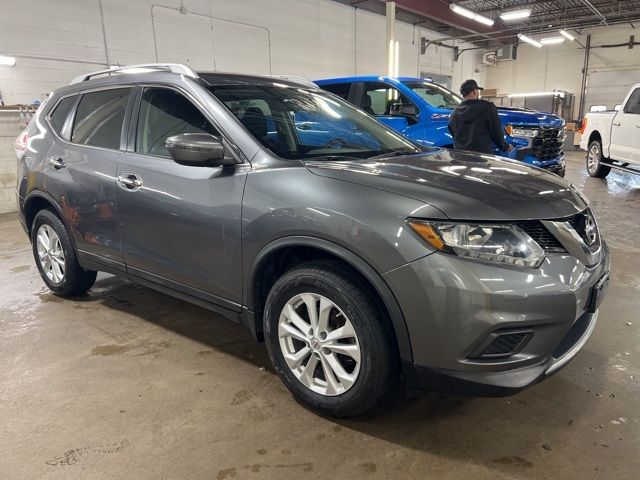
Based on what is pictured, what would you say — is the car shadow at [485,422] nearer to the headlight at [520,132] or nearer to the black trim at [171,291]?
the black trim at [171,291]

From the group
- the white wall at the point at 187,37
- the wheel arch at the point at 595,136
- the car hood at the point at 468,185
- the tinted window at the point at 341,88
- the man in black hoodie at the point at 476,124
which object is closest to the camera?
the car hood at the point at 468,185

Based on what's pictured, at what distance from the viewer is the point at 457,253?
5.50 ft

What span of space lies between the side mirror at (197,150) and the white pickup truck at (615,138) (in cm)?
805

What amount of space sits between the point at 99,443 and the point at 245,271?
3.07 ft

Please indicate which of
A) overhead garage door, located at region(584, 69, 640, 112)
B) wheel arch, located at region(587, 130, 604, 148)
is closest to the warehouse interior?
wheel arch, located at region(587, 130, 604, 148)

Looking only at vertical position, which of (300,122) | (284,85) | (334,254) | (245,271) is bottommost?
(245,271)

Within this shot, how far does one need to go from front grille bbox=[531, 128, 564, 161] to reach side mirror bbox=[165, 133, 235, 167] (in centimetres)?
530

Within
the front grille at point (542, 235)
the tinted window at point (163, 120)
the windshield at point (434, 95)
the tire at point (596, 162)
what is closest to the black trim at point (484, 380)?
the front grille at point (542, 235)

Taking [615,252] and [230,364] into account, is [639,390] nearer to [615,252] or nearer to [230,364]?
[230,364]

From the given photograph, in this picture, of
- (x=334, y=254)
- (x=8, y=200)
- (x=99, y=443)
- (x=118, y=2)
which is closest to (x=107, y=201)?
(x=99, y=443)

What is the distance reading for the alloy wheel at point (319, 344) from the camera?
6.45 ft

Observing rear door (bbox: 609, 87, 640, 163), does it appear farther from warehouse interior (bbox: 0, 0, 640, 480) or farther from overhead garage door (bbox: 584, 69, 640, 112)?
overhead garage door (bbox: 584, 69, 640, 112)

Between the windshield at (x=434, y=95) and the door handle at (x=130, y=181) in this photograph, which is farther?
the windshield at (x=434, y=95)

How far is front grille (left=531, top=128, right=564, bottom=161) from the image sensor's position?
629 cm
